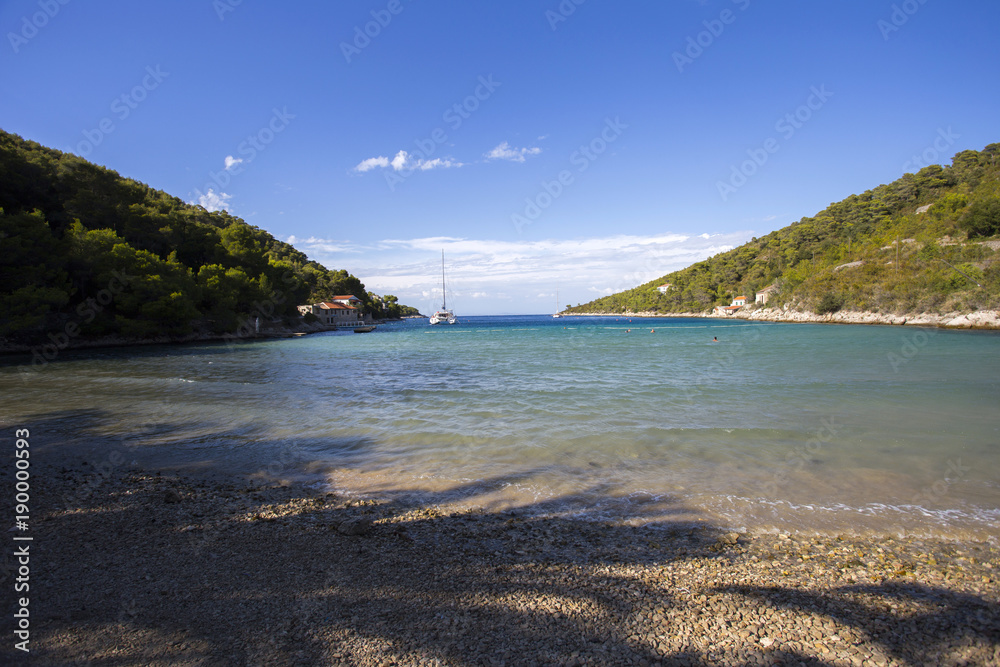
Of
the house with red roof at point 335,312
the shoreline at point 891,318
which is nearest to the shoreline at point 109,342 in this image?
the house with red roof at point 335,312

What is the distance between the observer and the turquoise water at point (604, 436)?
5324 mm

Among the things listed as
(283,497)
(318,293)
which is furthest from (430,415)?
(318,293)

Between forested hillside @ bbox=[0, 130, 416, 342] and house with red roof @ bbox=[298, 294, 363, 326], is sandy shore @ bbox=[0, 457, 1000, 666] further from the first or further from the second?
house with red roof @ bbox=[298, 294, 363, 326]

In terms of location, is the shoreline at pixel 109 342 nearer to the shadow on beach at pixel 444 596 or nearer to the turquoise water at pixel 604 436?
the turquoise water at pixel 604 436

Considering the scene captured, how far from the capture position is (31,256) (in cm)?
2677

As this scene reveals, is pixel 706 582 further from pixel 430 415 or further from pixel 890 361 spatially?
pixel 890 361

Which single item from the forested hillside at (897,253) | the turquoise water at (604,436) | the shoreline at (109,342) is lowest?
the turquoise water at (604,436)

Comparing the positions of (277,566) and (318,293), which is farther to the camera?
(318,293)

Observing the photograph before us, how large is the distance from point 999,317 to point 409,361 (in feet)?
172

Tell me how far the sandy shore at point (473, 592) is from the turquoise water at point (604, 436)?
0.90 m

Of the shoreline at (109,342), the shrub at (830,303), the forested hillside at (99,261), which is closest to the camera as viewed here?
the forested hillside at (99,261)

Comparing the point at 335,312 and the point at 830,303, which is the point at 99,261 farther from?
the point at 830,303

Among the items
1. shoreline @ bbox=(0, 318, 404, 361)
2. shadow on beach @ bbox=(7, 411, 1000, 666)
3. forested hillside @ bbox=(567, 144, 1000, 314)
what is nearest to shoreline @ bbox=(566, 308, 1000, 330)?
forested hillside @ bbox=(567, 144, 1000, 314)

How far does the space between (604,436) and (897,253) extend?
255 feet
